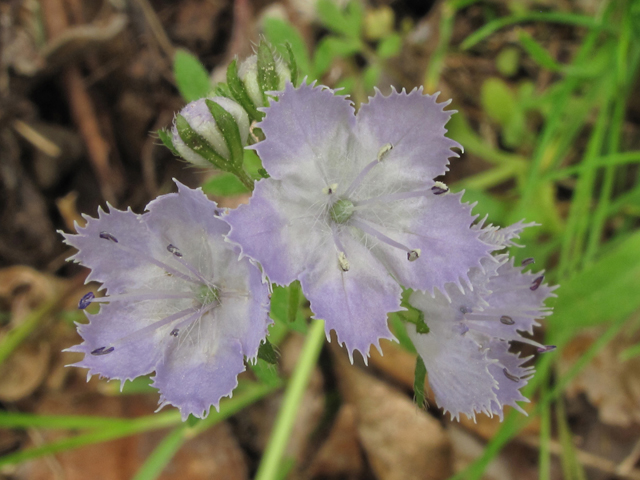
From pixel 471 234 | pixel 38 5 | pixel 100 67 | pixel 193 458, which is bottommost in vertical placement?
pixel 193 458

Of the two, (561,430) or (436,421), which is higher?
(561,430)

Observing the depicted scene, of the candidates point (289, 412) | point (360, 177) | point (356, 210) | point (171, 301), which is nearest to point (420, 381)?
point (356, 210)

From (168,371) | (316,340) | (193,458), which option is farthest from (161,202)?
(193,458)

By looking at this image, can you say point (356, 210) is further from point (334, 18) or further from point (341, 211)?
point (334, 18)

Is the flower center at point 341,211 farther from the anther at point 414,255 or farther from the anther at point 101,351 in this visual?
the anther at point 101,351

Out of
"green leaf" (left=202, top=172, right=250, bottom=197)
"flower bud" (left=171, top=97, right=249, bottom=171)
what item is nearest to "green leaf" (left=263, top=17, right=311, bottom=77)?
"green leaf" (left=202, top=172, right=250, bottom=197)

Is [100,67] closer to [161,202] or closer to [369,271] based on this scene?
[161,202]

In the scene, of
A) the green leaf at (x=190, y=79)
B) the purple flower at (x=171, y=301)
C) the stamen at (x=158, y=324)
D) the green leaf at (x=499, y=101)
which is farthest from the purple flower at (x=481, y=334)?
the green leaf at (x=499, y=101)
